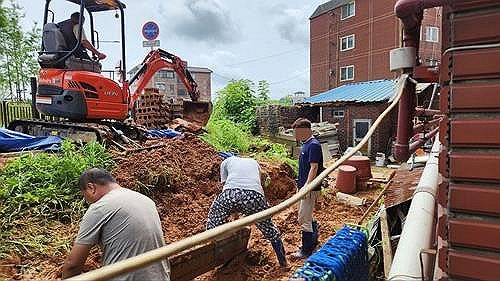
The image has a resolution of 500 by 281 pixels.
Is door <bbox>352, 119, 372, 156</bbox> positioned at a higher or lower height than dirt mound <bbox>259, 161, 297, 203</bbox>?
higher

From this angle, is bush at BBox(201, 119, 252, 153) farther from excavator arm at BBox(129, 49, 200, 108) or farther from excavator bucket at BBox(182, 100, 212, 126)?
excavator arm at BBox(129, 49, 200, 108)

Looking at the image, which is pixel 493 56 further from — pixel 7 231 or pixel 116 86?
pixel 116 86

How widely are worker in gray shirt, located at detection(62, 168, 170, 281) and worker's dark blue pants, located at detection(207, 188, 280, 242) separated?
180 centimetres

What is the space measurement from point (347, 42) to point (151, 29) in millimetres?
18583

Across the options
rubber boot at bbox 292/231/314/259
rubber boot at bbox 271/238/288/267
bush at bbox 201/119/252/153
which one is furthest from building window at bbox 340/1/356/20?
rubber boot at bbox 271/238/288/267

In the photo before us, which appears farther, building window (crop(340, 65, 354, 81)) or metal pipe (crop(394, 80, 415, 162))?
building window (crop(340, 65, 354, 81))

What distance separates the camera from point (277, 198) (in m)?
8.19

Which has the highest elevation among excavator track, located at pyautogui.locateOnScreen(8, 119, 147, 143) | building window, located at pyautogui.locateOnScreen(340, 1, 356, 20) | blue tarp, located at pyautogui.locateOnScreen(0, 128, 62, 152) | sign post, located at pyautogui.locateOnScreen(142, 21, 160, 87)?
building window, located at pyautogui.locateOnScreen(340, 1, 356, 20)

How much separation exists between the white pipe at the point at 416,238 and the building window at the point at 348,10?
25414 millimetres

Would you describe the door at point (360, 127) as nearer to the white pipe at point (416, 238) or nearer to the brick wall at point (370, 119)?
the brick wall at point (370, 119)

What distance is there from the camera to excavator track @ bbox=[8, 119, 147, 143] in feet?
23.5

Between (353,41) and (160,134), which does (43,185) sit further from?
(353,41)

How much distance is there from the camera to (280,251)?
478 cm

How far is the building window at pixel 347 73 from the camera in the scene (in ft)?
86.7
